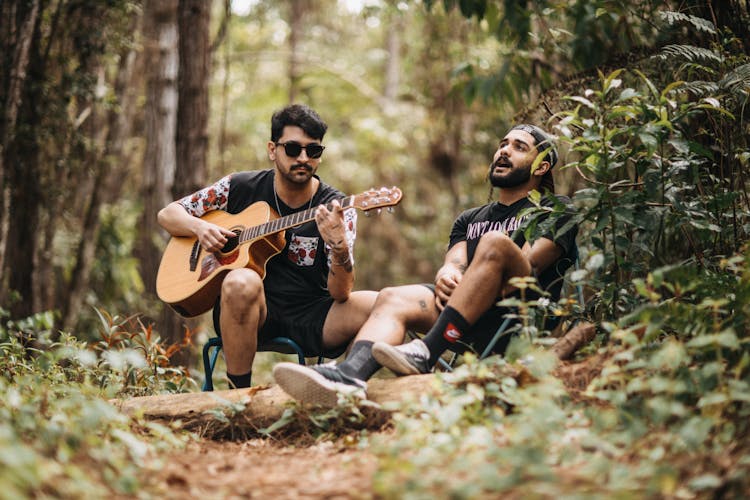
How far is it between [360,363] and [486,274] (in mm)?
686

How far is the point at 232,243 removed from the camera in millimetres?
4109

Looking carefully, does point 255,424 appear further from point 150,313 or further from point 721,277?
point 150,313

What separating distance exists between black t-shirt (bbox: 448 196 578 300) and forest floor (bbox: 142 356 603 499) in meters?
0.68

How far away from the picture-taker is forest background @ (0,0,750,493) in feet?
9.07

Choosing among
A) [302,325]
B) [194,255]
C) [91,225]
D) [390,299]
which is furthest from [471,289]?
[91,225]

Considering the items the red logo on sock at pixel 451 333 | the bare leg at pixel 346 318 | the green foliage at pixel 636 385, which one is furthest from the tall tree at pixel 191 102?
the green foliage at pixel 636 385

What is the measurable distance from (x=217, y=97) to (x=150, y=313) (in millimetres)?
9583

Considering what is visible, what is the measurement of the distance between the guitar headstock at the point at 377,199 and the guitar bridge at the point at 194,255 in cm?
100

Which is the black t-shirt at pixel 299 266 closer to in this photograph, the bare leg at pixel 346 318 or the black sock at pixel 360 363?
the bare leg at pixel 346 318

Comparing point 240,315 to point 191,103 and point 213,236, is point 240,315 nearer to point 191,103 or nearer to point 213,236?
point 213,236

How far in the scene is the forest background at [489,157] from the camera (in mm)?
2764

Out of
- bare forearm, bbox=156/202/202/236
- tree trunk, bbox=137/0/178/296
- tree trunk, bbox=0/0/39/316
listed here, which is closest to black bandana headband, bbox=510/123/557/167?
bare forearm, bbox=156/202/202/236

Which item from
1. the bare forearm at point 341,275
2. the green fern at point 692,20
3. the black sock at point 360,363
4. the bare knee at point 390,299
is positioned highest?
the green fern at point 692,20

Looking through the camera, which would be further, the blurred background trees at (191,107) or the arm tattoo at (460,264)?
the blurred background trees at (191,107)
